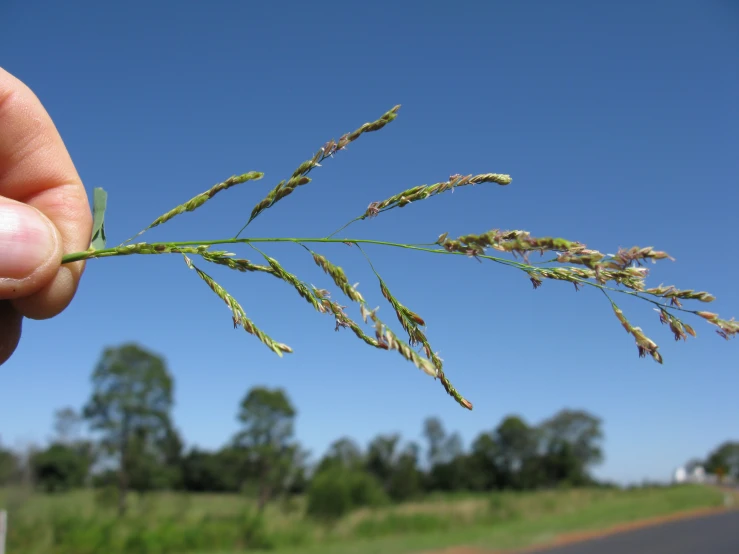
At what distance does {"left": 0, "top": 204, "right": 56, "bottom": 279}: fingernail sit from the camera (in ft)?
5.77

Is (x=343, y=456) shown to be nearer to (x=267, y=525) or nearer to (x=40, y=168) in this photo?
(x=267, y=525)

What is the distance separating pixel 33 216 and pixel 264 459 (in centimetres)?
5106

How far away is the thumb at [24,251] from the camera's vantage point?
5.79ft

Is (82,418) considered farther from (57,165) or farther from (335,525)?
(57,165)

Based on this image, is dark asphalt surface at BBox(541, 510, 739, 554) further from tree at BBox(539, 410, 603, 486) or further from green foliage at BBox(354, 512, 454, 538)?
tree at BBox(539, 410, 603, 486)

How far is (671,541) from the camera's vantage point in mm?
26906

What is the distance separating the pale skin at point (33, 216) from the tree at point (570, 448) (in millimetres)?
80186

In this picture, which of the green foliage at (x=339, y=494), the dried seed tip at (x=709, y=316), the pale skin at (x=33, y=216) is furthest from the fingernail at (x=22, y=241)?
the green foliage at (x=339, y=494)

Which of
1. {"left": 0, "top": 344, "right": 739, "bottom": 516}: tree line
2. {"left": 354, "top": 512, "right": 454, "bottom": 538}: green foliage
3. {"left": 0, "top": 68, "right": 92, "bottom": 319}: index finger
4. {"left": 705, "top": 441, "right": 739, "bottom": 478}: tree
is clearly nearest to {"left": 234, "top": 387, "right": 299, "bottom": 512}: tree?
{"left": 0, "top": 344, "right": 739, "bottom": 516}: tree line

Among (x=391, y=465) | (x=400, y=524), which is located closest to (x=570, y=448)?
(x=391, y=465)

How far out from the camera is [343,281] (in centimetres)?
114

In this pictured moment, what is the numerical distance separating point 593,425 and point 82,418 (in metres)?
68.5

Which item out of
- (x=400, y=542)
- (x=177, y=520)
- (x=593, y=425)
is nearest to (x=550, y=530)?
(x=400, y=542)

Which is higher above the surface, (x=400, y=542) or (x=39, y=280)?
(x=39, y=280)
